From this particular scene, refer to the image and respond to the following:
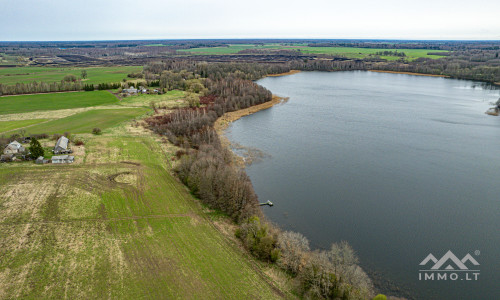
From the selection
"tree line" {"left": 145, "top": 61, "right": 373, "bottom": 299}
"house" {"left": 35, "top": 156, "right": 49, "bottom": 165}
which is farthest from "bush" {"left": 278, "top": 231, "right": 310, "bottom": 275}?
"house" {"left": 35, "top": 156, "right": 49, "bottom": 165}

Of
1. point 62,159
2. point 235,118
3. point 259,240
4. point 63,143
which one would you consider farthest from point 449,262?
point 235,118

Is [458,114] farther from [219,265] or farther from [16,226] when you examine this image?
[16,226]

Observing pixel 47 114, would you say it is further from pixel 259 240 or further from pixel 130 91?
pixel 259 240

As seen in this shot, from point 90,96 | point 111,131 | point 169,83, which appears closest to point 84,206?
point 111,131

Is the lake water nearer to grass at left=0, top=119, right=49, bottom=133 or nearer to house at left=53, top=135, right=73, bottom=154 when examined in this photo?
house at left=53, top=135, right=73, bottom=154

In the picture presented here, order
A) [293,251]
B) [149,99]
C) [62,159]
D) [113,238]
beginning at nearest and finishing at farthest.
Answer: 1. [293,251]
2. [113,238]
3. [62,159]
4. [149,99]

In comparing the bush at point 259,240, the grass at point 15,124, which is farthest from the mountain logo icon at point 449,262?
the grass at point 15,124

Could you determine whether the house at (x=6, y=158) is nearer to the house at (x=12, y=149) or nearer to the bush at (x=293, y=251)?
the house at (x=12, y=149)
